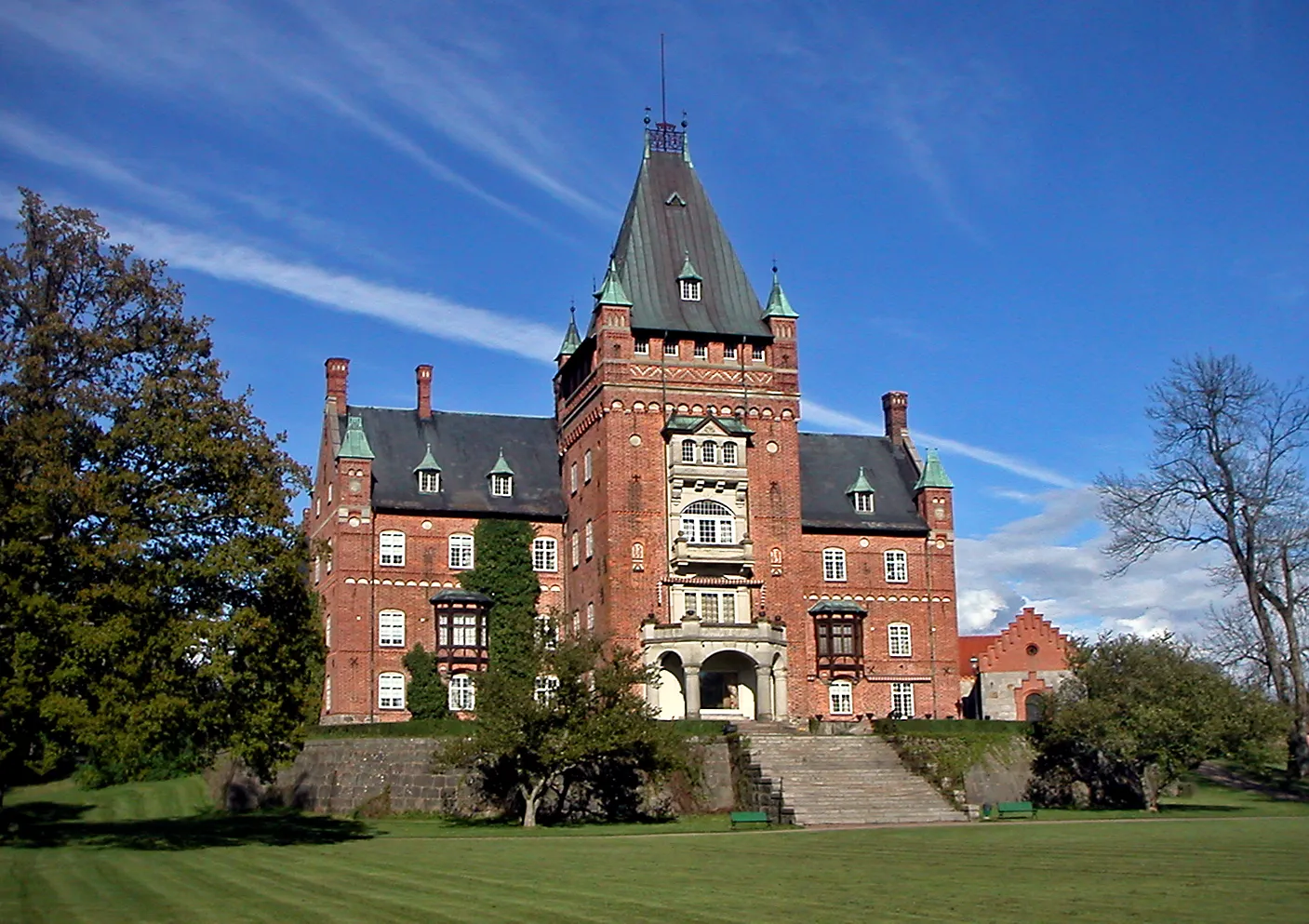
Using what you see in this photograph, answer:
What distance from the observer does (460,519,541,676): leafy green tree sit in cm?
6294

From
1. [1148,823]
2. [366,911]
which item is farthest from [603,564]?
[366,911]

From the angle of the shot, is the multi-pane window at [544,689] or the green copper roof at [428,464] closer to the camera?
the multi-pane window at [544,689]

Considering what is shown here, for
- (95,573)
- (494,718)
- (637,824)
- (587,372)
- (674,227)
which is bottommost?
(637,824)

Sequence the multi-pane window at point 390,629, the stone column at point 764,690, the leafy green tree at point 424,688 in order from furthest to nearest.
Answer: the multi-pane window at point 390,629 → the leafy green tree at point 424,688 → the stone column at point 764,690

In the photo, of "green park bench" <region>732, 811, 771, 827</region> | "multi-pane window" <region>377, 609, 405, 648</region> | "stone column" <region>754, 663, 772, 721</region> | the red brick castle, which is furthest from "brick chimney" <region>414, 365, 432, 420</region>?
"green park bench" <region>732, 811, 771, 827</region>

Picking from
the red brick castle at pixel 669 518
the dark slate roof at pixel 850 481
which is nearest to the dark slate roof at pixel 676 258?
the red brick castle at pixel 669 518

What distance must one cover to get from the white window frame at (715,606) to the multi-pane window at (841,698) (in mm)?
6745

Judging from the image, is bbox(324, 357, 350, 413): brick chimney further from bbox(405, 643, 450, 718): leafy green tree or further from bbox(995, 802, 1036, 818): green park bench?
bbox(995, 802, 1036, 818): green park bench

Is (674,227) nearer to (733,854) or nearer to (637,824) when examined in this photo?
(637,824)

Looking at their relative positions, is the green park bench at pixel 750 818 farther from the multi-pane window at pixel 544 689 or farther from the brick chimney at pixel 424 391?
the brick chimney at pixel 424 391

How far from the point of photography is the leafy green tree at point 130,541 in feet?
113

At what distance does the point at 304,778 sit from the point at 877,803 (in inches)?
799

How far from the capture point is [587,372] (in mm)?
63469

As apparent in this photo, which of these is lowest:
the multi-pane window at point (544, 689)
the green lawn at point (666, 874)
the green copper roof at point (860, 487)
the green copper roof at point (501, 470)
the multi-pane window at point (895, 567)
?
the green lawn at point (666, 874)
